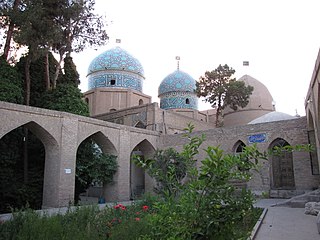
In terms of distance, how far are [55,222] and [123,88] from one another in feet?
61.9

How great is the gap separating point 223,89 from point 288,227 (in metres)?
13.7

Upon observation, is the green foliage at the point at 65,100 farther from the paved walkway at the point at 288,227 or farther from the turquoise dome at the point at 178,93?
the turquoise dome at the point at 178,93

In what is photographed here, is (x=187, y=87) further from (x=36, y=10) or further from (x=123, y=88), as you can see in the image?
(x=36, y=10)

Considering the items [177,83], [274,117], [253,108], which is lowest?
[274,117]

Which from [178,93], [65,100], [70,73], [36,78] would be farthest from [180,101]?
[65,100]

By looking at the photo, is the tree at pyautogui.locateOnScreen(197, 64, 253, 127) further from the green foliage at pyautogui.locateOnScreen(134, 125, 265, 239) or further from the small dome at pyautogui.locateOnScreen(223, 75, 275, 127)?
the green foliage at pyautogui.locateOnScreen(134, 125, 265, 239)

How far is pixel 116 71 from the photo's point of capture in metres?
23.2

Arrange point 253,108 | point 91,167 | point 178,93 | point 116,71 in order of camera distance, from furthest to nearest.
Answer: point 178,93 → point 116,71 → point 253,108 → point 91,167

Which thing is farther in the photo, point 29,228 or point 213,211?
point 29,228

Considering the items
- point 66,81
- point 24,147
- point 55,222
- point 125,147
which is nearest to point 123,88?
point 66,81

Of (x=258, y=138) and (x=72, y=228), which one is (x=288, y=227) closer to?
(x=72, y=228)

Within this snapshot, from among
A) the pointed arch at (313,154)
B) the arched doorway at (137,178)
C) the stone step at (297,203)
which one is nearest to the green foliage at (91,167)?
the arched doorway at (137,178)

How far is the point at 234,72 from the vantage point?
19.8 m

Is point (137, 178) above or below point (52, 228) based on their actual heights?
above
